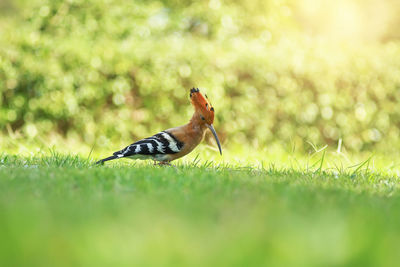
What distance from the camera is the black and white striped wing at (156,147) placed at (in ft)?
15.0

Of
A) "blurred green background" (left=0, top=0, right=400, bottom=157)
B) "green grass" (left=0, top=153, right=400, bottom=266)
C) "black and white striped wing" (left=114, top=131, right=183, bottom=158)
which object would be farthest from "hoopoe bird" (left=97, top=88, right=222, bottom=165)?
"blurred green background" (left=0, top=0, right=400, bottom=157)

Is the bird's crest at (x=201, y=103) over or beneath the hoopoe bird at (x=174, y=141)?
over

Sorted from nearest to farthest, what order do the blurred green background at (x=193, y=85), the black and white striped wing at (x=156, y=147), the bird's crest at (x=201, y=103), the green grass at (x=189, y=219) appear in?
the green grass at (x=189, y=219) < the black and white striped wing at (x=156, y=147) < the bird's crest at (x=201, y=103) < the blurred green background at (x=193, y=85)

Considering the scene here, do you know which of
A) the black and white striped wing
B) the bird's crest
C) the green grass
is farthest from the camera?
the bird's crest

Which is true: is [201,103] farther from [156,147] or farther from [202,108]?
[156,147]

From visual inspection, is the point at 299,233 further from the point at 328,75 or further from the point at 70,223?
the point at 328,75

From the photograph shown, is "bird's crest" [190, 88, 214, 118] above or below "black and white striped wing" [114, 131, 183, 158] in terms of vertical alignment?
above

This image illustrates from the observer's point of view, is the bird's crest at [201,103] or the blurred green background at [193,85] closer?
the bird's crest at [201,103]

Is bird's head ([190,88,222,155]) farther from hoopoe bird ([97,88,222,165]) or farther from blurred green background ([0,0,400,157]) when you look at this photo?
blurred green background ([0,0,400,157])

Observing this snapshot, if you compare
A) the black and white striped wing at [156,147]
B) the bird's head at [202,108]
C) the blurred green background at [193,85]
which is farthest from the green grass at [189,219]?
the blurred green background at [193,85]

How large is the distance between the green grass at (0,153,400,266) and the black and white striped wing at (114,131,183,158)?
0.61 metres

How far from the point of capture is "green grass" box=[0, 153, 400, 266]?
1670mm

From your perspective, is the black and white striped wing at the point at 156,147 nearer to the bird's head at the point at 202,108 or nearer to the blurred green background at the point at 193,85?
the bird's head at the point at 202,108

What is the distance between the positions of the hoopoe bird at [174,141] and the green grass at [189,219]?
63 cm
